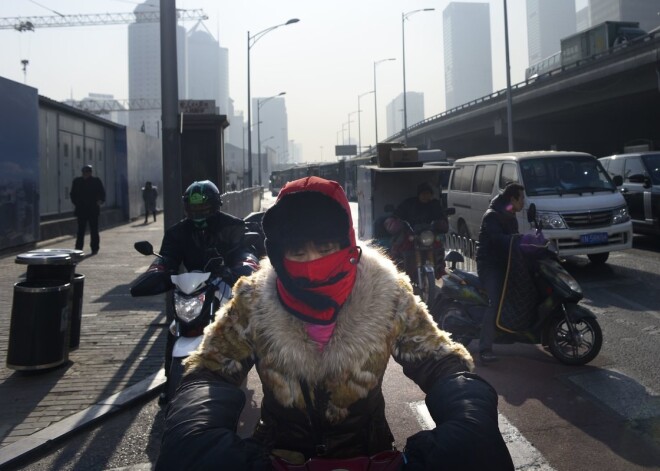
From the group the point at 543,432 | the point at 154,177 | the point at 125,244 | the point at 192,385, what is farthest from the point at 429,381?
the point at 154,177

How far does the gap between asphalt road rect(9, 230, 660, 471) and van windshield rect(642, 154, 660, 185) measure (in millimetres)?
8267

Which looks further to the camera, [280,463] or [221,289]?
[221,289]

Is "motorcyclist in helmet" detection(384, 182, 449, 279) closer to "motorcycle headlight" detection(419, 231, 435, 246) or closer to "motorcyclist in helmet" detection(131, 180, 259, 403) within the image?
"motorcycle headlight" detection(419, 231, 435, 246)

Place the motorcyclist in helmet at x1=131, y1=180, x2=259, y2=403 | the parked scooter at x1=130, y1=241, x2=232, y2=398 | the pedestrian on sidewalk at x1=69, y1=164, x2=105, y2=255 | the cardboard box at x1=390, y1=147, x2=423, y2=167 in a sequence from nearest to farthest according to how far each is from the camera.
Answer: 1. the parked scooter at x1=130, y1=241, x2=232, y2=398
2. the motorcyclist in helmet at x1=131, y1=180, x2=259, y2=403
3. the cardboard box at x1=390, y1=147, x2=423, y2=167
4. the pedestrian on sidewalk at x1=69, y1=164, x2=105, y2=255

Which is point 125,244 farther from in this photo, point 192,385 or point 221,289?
point 192,385

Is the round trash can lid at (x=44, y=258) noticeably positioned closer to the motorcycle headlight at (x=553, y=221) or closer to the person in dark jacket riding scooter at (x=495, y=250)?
the person in dark jacket riding scooter at (x=495, y=250)

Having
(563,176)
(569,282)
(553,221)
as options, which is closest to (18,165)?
(553,221)

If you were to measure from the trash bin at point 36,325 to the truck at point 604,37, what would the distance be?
3042 centimetres

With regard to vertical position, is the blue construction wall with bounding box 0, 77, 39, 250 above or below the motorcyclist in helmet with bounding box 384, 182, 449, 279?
above

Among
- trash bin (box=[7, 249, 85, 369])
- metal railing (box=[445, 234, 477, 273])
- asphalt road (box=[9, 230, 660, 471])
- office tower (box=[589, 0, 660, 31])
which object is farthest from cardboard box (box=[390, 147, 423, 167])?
office tower (box=[589, 0, 660, 31])

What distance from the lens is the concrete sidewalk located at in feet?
15.2

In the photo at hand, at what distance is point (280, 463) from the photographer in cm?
160

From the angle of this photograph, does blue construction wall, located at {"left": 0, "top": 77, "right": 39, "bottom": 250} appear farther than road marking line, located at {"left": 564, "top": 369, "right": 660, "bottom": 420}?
Yes

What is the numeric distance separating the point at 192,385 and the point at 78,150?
2155 centimetres
